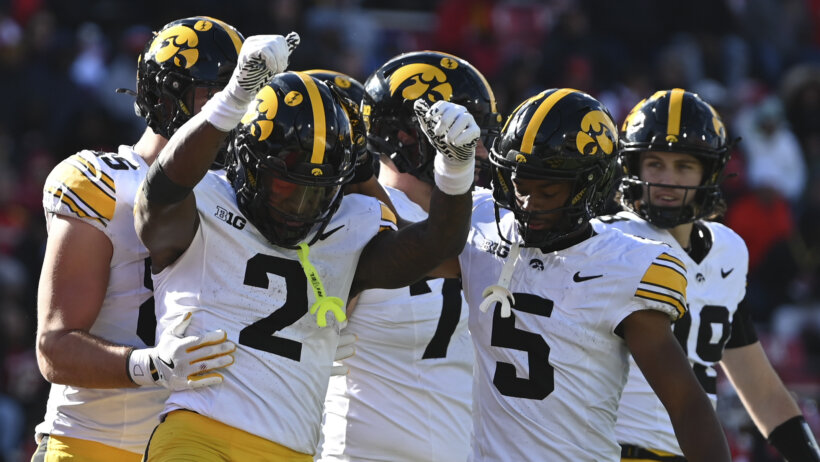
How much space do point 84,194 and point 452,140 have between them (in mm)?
1286

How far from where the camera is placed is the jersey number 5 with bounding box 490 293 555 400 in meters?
3.88

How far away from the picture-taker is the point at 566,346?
388 cm

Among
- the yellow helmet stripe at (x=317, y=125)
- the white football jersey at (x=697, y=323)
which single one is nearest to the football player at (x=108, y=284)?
the yellow helmet stripe at (x=317, y=125)

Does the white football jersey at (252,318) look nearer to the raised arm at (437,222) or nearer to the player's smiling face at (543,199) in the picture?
the raised arm at (437,222)

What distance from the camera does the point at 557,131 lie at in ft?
13.0

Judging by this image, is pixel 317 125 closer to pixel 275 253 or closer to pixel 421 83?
pixel 275 253

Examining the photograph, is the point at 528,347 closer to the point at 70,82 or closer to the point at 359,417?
the point at 359,417

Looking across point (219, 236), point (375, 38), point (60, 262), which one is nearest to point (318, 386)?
point (219, 236)

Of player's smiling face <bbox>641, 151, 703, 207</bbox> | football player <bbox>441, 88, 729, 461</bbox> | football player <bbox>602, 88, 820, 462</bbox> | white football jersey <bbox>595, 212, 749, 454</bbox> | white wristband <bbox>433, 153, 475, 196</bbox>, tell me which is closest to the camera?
white wristband <bbox>433, 153, 475, 196</bbox>

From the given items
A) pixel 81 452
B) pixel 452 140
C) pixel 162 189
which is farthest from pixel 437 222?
pixel 81 452

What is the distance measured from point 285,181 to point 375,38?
A: 347 inches

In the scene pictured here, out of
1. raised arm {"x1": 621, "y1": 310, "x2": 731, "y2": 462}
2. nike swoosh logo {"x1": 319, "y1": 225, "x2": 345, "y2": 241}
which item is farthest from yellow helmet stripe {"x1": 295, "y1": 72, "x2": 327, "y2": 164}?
raised arm {"x1": 621, "y1": 310, "x2": 731, "y2": 462}

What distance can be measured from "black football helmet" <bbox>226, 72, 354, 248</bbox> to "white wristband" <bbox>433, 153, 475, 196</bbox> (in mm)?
323

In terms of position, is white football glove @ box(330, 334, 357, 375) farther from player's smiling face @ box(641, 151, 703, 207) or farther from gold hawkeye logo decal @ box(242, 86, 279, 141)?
player's smiling face @ box(641, 151, 703, 207)
